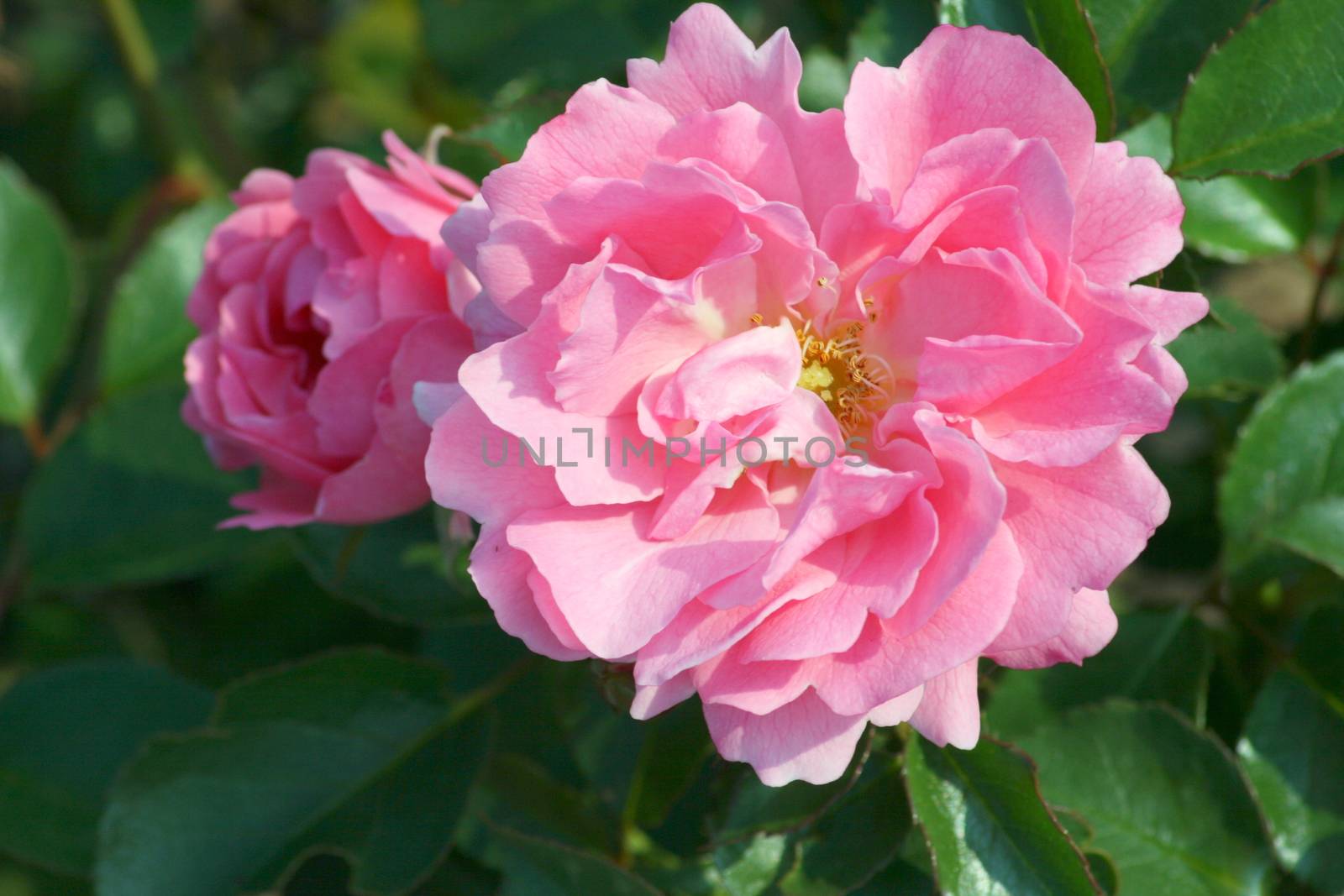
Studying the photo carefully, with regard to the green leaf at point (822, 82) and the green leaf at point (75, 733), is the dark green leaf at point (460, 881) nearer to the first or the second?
the green leaf at point (75, 733)

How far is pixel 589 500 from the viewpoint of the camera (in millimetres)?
706

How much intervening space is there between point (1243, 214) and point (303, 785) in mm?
952

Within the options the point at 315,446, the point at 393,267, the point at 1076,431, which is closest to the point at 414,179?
the point at 393,267

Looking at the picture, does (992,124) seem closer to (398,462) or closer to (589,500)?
(589,500)

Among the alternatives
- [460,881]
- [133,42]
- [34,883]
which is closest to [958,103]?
[460,881]

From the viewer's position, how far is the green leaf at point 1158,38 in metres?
0.89

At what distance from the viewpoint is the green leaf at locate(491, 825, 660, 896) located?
0.84 m

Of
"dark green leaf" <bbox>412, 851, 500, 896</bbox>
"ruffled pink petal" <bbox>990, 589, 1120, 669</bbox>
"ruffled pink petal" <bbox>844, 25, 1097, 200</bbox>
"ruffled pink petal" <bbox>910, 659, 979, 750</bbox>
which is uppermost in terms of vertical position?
"ruffled pink petal" <bbox>844, 25, 1097, 200</bbox>

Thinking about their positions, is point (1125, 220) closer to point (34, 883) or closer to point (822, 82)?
point (822, 82)

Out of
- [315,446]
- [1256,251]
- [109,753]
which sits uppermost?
[315,446]

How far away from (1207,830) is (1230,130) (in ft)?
1.67

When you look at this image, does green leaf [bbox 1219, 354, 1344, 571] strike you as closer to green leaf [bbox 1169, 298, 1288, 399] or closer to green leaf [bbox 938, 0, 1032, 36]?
green leaf [bbox 1169, 298, 1288, 399]

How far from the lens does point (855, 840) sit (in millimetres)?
837

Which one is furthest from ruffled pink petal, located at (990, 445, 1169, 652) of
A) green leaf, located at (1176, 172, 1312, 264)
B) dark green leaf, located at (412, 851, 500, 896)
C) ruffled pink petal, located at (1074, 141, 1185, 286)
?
dark green leaf, located at (412, 851, 500, 896)
